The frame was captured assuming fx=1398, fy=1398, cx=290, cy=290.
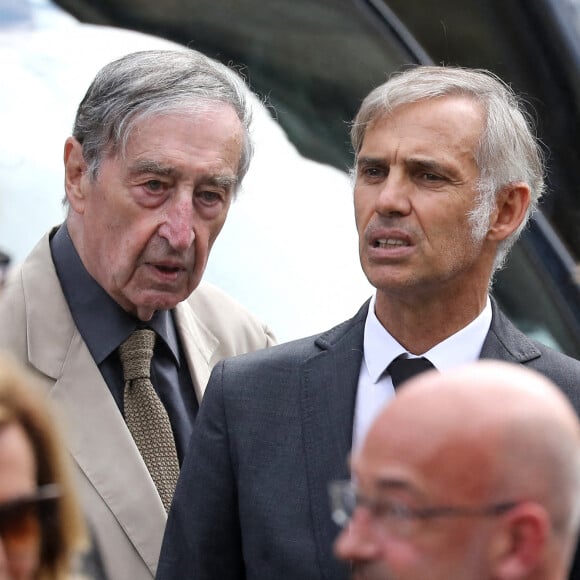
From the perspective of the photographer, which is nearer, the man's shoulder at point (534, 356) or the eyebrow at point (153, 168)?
the man's shoulder at point (534, 356)

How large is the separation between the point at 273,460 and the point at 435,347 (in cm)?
39

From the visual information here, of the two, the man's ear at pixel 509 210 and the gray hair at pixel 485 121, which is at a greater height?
the gray hair at pixel 485 121

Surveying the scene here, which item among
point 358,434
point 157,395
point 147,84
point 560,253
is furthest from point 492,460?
point 560,253

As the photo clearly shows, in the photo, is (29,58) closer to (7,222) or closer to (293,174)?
(7,222)

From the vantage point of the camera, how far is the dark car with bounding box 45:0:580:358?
5039 mm

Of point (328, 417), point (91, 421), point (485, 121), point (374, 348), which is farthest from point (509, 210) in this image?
point (91, 421)

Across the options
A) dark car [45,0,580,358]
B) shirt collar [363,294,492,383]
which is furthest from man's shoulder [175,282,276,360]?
dark car [45,0,580,358]

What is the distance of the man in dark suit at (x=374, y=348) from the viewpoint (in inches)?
103

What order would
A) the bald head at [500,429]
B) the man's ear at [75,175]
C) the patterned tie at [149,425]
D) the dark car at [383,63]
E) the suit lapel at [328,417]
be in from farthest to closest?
the dark car at [383,63]
the man's ear at [75,175]
the patterned tie at [149,425]
the suit lapel at [328,417]
the bald head at [500,429]

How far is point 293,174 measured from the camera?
4.82m

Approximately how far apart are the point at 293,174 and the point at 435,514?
325cm

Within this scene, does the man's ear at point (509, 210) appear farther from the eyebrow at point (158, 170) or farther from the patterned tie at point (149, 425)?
the patterned tie at point (149, 425)

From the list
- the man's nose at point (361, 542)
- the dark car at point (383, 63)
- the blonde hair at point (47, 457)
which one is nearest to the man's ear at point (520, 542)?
the man's nose at point (361, 542)

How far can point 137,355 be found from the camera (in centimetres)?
306
